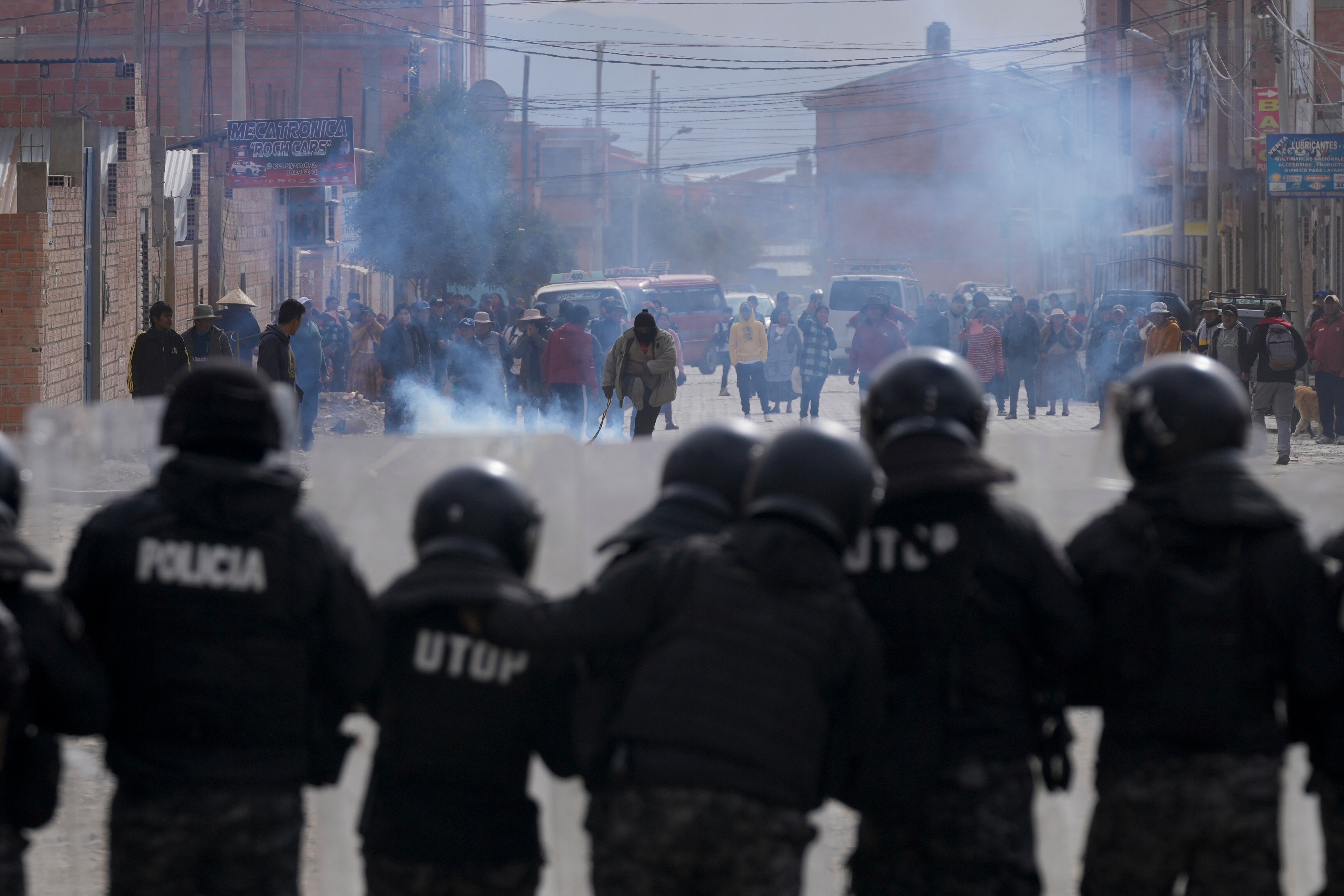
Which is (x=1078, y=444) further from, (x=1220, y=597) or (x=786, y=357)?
(x=786, y=357)

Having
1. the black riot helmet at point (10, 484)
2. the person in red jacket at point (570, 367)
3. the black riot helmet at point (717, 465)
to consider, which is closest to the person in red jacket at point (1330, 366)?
the person in red jacket at point (570, 367)

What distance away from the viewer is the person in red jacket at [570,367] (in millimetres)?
15289

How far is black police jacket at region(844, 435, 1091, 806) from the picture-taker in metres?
3.07

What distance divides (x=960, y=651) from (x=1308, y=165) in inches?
857

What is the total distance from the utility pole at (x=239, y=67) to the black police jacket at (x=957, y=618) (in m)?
21.3

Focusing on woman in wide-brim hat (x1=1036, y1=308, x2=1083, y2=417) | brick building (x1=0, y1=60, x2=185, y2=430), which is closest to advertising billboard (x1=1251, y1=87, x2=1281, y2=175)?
woman in wide-brim hat (x1=1036, y1=308, x2=1083, y2=417)

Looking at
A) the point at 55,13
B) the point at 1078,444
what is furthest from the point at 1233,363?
the point at 55,13

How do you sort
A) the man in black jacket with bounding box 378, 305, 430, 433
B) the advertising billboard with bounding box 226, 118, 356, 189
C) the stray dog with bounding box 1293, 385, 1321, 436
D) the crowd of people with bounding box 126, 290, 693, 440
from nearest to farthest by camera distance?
the crowd of people with bounding box 126, 290, 693, 440 < the man in black jacket with bounding box 378, 305, 430, 433 < the stray dog with bounding box 1293, 385, 1321, 436 < the advertising billboard with bounding box 226, 118, 356, 189

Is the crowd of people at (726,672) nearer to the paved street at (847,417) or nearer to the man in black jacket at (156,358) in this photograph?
the man in black jacket at (156,358)

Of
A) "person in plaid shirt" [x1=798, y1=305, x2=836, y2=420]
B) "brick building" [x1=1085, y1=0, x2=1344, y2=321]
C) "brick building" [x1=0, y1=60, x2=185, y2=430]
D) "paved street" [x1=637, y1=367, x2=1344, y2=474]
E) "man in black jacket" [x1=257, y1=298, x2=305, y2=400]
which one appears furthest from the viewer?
"brick building" [x1=1085, y1=0, x2=1344, y2=321]

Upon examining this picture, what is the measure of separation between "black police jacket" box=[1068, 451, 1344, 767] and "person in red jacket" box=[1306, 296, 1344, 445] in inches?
580

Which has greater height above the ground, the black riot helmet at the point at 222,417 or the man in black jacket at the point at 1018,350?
the man in black jacket at the point at 1018,350

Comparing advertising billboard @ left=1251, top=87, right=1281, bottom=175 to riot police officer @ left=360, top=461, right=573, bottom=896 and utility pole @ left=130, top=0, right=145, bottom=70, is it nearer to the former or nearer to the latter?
utility pole @ left=130, top=0, right=145, bottom=70

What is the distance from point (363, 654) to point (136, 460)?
158 centimetres
